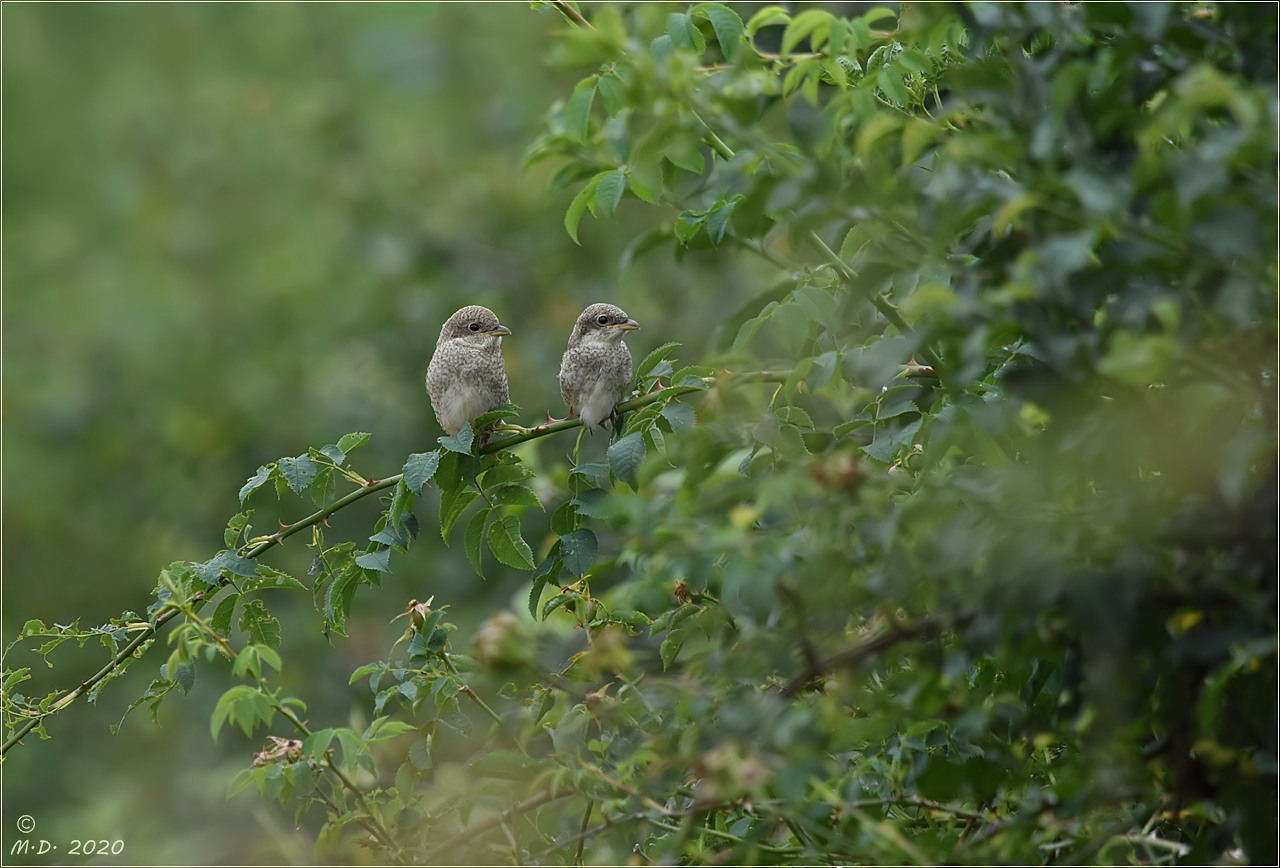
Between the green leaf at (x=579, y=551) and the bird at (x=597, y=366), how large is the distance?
905 mm

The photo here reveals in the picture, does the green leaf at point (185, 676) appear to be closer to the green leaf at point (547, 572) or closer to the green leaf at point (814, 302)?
the green leaf at point (547, 572)

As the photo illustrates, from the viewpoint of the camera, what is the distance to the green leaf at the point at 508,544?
261 cm

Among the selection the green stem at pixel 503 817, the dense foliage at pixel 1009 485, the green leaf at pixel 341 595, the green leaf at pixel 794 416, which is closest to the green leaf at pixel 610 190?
the dense foliage at pixel 1009 485

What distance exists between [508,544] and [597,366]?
1248 millimetres

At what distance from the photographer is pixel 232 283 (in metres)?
8.91

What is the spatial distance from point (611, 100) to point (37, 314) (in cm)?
756

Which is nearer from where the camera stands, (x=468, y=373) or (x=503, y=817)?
(x=503, y=817)

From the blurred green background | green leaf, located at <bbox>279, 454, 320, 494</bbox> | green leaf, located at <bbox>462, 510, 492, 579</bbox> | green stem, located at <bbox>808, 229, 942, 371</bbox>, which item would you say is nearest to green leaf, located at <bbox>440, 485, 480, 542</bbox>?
green leaf, located at <bbox>462, 510, 492, 579</bbox>

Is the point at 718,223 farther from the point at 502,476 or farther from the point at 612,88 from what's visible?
the point at 502,476

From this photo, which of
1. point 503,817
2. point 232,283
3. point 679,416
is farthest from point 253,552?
point 232,283

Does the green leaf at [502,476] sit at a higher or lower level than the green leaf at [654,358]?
lower

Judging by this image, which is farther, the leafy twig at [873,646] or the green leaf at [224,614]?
the green leaf at [224,614]

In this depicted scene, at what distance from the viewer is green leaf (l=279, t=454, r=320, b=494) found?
2.56 metres

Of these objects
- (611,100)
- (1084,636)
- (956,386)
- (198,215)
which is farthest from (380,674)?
(198,215)
